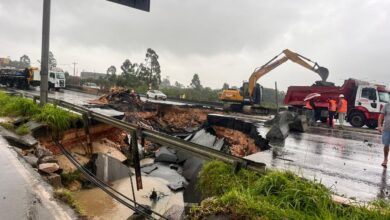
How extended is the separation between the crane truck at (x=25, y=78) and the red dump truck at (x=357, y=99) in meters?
27.2

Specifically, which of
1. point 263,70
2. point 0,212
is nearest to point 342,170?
point 0,212

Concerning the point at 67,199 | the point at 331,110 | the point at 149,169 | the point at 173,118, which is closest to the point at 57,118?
the point at 149,169

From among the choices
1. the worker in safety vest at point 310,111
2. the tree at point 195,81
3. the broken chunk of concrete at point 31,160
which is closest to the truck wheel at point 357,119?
the worker in safety vest at point 310,111

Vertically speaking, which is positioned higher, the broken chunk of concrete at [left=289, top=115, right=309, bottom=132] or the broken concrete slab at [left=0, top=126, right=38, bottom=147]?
the broken chunk of concrete at [left=289, top=115, right=309, bottom=132]

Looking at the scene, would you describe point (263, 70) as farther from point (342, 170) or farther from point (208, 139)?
point (342, 170)

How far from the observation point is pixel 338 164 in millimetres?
7441

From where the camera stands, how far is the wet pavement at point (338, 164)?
5.46 meters

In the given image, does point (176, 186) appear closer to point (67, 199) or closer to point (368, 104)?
point (67, 199)

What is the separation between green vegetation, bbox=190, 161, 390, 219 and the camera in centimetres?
332

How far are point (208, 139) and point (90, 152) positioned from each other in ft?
16.6

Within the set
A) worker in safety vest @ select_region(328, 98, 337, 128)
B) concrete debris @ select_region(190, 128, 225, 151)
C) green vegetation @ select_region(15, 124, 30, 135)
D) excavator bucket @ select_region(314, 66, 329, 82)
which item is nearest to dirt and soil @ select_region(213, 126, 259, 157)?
concrete debris @ select_region(190, 128, 225, 151)

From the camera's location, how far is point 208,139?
13.0m

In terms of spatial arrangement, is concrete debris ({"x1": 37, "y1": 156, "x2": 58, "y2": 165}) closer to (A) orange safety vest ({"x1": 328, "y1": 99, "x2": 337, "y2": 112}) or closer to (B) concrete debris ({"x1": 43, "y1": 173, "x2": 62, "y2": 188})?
(B) concrete debris ({"x1": 43, "y1": 173, "x2": 62, "y2": 188})

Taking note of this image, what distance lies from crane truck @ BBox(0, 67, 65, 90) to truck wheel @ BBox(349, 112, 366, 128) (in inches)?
1185
